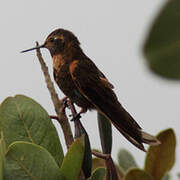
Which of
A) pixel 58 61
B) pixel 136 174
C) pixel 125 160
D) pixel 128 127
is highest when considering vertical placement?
pixel 58 61

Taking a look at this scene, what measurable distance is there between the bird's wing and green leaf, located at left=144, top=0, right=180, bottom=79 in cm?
51

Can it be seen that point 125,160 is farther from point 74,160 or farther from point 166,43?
point 166,43

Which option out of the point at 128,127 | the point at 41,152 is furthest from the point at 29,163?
the point at 128,127

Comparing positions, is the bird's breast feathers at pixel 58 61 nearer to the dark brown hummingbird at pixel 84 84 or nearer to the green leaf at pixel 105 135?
the dark brown hummingbird at pixel 84 84

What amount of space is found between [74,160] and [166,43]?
1.67 ft

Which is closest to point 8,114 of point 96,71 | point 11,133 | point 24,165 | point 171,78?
point 11,133

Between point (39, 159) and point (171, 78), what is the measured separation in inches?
19.7

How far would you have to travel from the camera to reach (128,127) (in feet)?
2.52

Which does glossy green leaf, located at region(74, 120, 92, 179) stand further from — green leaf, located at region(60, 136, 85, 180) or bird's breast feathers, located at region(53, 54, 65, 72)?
bird's breast feathers, located at region(53, 54, 65, 72)

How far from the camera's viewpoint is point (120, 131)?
0.76 m

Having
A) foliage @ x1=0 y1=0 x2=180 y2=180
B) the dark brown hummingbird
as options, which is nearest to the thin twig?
foliage @ x1=0 y1=0 x2=180 y2=180

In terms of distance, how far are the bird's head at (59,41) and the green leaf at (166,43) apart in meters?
0.95

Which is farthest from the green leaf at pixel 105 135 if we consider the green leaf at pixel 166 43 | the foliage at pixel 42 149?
the green leaf at pixel 166 43

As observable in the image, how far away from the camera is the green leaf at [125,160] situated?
1.23m
